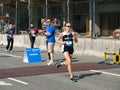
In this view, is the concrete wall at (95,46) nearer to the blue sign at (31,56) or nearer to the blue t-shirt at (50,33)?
the blue sign at (31,56)

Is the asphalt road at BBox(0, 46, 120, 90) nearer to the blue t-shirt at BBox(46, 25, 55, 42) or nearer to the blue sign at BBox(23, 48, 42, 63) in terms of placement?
the blue t-shirt at BBox(46, 25, 55, 42)

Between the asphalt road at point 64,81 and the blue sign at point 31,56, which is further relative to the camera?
the blue sign at point 31,56

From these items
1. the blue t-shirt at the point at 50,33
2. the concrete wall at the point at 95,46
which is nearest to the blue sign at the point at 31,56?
the blue t-shirt at the point at 50,33

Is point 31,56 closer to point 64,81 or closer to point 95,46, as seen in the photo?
point 95,46

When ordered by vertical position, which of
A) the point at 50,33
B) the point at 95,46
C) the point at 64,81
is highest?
the point at 50,33

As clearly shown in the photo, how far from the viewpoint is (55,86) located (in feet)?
35.6

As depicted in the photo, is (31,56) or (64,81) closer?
(64,81)

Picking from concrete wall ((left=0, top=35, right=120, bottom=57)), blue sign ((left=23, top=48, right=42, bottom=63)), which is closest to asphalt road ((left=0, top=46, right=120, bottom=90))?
blue sign ((left=23, top=48, right=42, bottom=63))

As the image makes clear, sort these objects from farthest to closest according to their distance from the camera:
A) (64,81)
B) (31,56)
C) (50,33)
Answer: (31,56), (50,33), (64,81)

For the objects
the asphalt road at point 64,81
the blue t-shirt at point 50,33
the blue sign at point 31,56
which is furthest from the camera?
the blue sign at point 31,56

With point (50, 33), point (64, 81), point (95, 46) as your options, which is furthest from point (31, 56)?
point (64, 81)

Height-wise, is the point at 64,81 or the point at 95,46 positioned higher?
the point at 95,46

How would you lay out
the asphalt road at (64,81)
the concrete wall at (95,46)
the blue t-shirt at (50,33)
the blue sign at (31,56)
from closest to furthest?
the asphalt road at (64,81), the blue t-shirt at (50,33), the blue sign at (31,56), the concrete wall at (95,46)

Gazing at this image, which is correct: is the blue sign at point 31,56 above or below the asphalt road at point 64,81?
above
